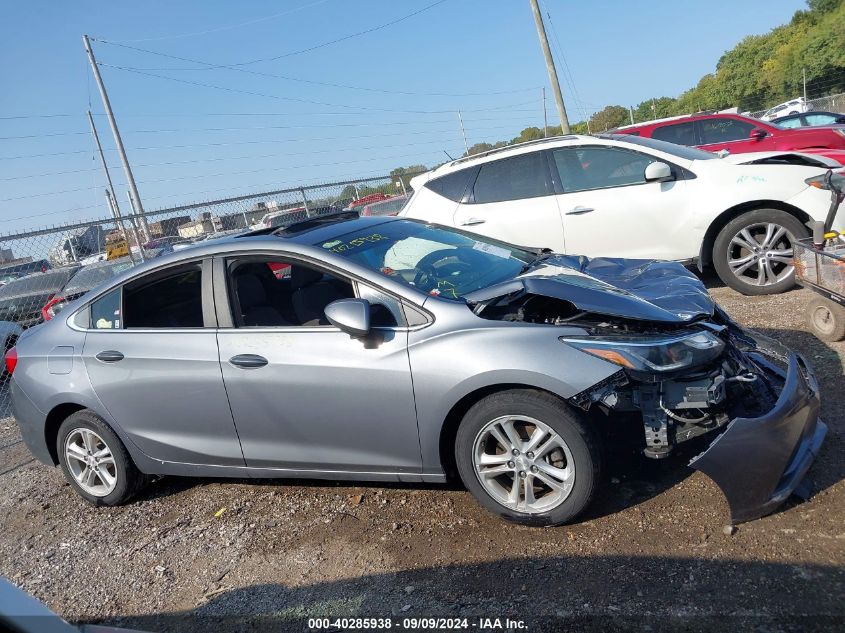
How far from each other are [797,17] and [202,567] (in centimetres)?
7763

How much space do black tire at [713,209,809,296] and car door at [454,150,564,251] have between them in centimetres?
151

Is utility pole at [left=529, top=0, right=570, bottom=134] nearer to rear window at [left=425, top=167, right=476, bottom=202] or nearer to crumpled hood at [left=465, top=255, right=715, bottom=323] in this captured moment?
rear window at [left=425, top=167, right=476, bottom=202]

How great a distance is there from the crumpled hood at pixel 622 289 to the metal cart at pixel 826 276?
128cm

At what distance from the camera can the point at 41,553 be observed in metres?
4.36

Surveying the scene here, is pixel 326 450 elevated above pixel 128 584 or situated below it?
above

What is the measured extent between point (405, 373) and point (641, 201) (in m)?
4.14

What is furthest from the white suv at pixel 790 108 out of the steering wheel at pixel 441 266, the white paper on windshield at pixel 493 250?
the steering wheel at pixel 441 266

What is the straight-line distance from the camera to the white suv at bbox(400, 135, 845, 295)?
6203mm

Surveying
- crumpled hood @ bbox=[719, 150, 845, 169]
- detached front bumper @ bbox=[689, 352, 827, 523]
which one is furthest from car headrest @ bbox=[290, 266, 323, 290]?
crumpled hood @ bbox=[719, 150, 845, 169]

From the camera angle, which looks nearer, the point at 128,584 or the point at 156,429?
the point at 128,584

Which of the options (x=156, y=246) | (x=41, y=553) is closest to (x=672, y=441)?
(x=41, y=553)

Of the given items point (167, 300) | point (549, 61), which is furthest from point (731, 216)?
point (549, 61)

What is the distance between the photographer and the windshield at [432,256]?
152 inches

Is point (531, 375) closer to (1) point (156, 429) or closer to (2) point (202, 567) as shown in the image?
(2) point (202, 567)
